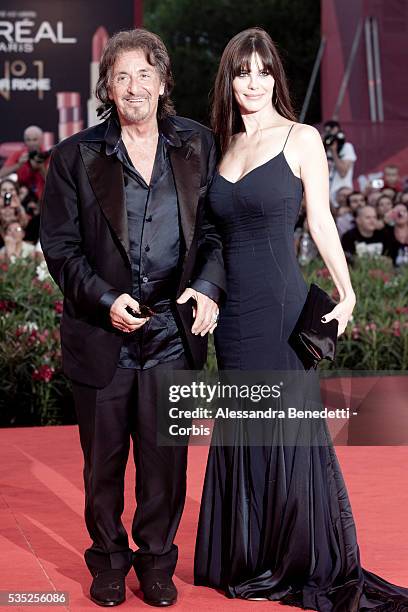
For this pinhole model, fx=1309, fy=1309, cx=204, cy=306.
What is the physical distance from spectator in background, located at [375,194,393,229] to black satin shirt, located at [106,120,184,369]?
7696 millimetres

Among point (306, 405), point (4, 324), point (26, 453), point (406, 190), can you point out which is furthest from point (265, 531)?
point (406, 190)

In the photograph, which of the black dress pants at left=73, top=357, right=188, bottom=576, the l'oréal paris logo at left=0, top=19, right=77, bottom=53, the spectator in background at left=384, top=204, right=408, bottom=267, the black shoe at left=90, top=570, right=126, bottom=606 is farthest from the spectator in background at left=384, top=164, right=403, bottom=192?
the black shoe at left=90, top=570, right=126, bottom=606

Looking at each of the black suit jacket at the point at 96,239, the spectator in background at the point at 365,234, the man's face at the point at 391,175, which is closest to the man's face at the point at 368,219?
the spectator in background at the point at 365,234

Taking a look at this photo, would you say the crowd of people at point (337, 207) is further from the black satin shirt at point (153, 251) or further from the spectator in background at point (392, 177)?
the black satin shirt at point (153, 251)

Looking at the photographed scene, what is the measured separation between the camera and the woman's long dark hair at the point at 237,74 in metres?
4.41

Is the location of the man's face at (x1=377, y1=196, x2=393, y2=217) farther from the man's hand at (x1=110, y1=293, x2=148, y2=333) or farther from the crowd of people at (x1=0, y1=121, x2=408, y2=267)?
the man's hand at (x1=110, y1=293, x2=148, y2=333)

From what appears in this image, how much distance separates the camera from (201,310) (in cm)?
437

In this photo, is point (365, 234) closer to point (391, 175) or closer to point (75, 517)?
point (391, 175)

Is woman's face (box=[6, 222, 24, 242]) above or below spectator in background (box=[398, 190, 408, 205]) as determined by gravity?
below

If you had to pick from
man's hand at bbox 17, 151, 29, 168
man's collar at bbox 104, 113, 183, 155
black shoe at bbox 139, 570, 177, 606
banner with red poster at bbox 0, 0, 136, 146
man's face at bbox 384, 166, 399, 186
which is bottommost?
black shoe at bbox 139, 570, 177, 606

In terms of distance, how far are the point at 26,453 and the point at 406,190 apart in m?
6.77

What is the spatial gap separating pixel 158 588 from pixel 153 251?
1133 millimetres

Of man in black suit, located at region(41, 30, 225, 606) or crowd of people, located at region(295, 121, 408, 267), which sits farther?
crowd of people, located at region(295, 121, 408, 267)

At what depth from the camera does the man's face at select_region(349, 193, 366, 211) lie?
12185 millimetres
